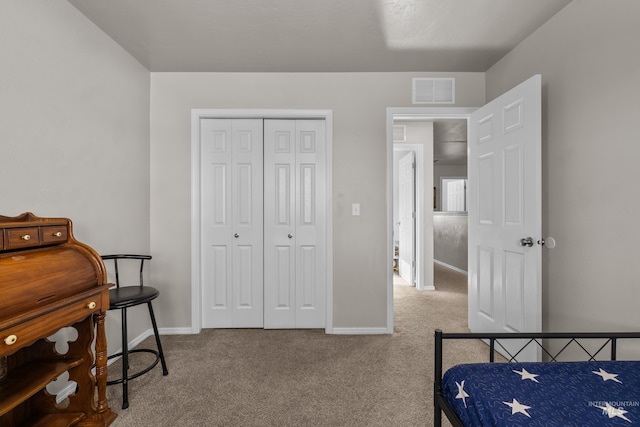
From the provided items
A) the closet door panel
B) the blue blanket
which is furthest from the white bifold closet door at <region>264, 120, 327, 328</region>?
the blue blanket

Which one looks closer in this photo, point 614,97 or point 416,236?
point 614,97

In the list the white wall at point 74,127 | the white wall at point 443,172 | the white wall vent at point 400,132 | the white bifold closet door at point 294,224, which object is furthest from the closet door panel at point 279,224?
the white wall at point 443,172

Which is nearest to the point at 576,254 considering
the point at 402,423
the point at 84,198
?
the point at 402,423

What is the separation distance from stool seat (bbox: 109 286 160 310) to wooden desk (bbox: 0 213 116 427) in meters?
0.17

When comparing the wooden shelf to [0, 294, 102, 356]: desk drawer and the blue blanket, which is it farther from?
the blue blanket

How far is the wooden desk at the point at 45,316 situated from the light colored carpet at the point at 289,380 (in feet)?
1.04

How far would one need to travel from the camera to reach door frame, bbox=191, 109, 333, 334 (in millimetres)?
3039

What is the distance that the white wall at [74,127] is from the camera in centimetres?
170

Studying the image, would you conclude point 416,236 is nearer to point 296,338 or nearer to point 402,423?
point 296,338

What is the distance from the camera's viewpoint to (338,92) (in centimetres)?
305

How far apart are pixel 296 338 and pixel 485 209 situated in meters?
1.99

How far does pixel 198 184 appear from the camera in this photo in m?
3.07

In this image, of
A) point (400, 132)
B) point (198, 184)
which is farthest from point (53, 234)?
point (400, 132)

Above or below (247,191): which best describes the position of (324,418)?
below
